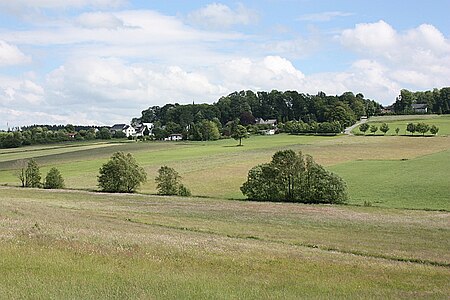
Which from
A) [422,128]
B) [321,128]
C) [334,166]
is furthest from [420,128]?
[334,166]

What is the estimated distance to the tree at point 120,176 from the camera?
7106 cm

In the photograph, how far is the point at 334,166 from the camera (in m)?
97.1

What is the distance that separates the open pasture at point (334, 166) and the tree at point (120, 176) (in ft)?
11.1

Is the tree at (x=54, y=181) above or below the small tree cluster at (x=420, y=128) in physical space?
below

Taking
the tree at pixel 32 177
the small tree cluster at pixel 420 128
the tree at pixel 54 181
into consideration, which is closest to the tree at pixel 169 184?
the tree at pixel 54 181

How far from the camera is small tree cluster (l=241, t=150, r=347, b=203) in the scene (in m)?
59.9

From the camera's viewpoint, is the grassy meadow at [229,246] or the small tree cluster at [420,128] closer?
the grassy meadow at [229,246]

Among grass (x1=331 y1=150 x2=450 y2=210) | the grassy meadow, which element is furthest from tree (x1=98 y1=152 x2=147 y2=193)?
grass (x1=331 y1=150 x2=450 y2=210)

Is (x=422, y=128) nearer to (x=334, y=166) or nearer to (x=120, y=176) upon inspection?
(x=334, y=166)

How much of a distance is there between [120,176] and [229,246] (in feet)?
161

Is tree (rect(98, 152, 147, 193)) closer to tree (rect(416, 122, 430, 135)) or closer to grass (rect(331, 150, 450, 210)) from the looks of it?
grass (rect(331, 150, 450, 210))

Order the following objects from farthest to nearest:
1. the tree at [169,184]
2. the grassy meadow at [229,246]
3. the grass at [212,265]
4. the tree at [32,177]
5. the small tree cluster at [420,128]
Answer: the small tree cluster at [420,128] → the tree at [32,177] → the tree at [169,184] → the grassy meadow at [229,246] → the grass at [212,265]

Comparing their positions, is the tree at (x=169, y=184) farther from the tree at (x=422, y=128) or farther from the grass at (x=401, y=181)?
the tree at (x=422, y=128)

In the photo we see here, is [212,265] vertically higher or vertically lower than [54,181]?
higher
